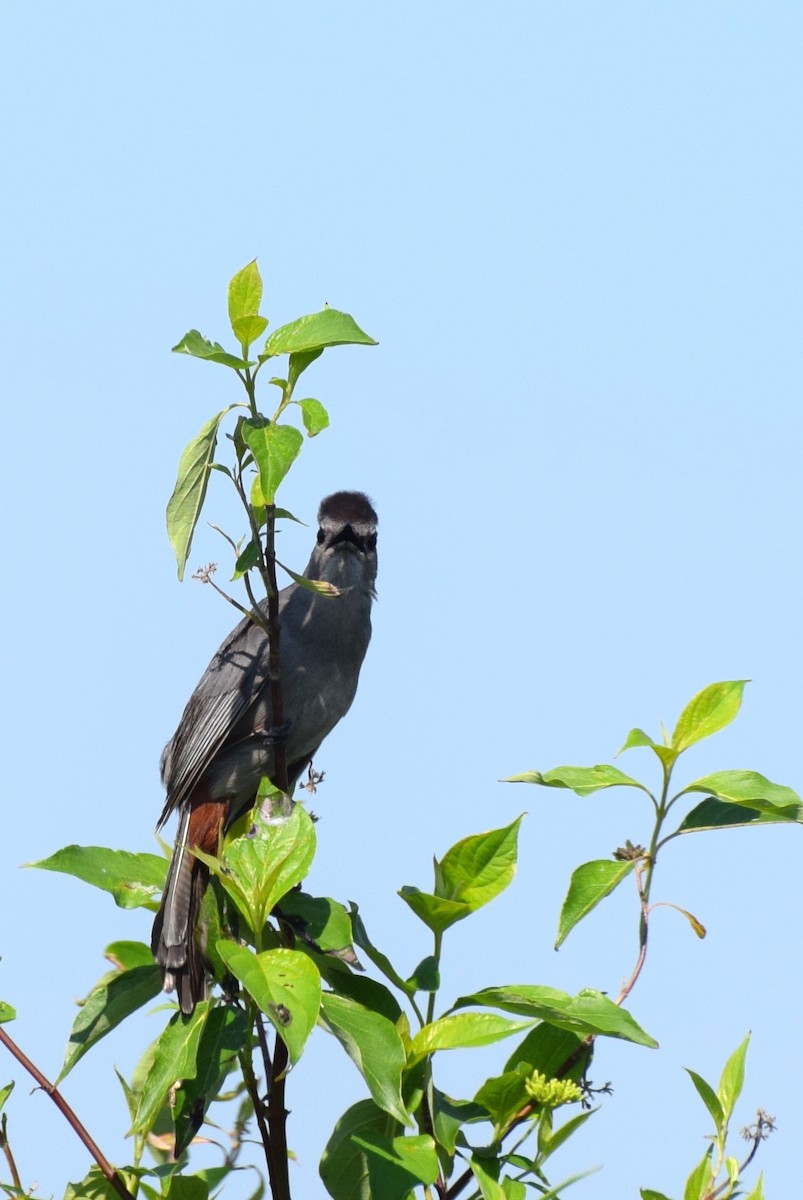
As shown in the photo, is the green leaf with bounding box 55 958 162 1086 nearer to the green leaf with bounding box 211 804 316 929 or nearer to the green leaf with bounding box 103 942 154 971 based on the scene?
the green leaf with bounding box 103 942 154 971

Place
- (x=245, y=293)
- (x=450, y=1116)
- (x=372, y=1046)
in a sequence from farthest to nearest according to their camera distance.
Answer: (x=245, y=293) < (x=450, y=1116) < (x=372, y=1046)

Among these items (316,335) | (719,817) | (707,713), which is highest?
(316,335)

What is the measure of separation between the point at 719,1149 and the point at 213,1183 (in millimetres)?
1028

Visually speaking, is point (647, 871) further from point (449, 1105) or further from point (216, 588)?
point (216, 588)

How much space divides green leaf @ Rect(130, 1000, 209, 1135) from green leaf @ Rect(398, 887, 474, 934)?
47 centimetres

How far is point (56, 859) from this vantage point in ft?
9.72

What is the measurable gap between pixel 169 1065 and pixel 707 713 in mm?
1332

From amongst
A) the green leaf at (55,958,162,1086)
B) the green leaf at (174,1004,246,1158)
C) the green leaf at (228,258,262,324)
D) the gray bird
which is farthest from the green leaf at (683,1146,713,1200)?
the gray bird

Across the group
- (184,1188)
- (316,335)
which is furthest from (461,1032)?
(316,335)

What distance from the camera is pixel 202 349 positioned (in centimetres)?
282

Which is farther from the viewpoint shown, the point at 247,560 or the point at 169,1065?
the point at 247,560

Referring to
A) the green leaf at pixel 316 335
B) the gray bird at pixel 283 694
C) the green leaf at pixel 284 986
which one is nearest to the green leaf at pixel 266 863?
the green leaf at pixel 284 986

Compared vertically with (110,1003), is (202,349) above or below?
above

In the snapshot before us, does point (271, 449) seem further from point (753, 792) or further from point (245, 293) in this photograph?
point (753, 792)
